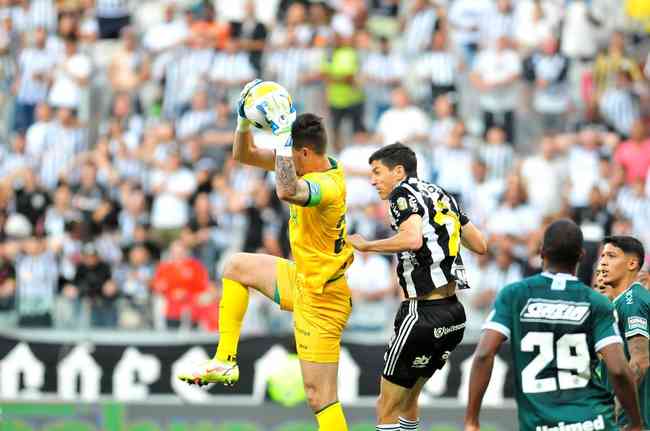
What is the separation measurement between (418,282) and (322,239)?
0.81 m

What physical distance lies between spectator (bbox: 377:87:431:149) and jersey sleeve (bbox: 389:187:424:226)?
10.3 m

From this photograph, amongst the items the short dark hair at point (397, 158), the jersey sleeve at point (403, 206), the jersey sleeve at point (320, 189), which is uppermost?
the short dark hair at point (397, 158)

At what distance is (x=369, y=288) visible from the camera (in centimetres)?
1680

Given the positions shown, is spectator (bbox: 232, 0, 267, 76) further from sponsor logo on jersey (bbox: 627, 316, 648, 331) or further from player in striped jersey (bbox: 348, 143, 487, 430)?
sponsor logo on jersey (bbox: 627, 316, 648, 331)

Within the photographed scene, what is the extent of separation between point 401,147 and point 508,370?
6.00 metres

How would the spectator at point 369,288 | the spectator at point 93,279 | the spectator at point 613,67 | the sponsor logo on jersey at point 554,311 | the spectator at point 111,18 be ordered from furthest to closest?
the spectator at point 111,18 < the spectator at point 613,67 < the spectator at point 93,279 < the spectator at point 369,288 < the sponsor logo on jersey at point 554,311

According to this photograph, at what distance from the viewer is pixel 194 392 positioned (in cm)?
1519

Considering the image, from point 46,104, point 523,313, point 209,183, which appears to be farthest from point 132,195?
point 523,313

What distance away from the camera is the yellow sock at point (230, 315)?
9.73 m

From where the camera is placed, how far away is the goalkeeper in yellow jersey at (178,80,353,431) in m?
9.46

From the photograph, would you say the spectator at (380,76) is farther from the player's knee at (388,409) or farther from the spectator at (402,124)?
the player's knee at (388,409)

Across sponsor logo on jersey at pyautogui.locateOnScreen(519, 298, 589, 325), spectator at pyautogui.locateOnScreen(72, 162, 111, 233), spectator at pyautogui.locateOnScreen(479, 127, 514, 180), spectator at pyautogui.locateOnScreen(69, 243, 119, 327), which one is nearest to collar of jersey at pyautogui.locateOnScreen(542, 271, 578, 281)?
sponsor logo on jersey at pyautogui.locateOnScreen(519, 298, 589, 325)

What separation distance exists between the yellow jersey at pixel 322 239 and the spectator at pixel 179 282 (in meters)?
6.54

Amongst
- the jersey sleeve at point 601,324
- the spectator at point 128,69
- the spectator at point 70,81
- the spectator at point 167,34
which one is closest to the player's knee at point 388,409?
the jersey sleeve at point 601,324
